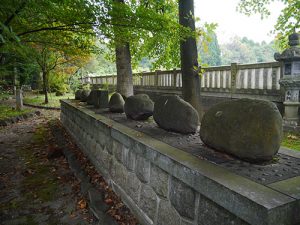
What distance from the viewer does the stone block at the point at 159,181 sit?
2.31m

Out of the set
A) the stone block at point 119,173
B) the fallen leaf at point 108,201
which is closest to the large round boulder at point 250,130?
the stone block at point 119,173

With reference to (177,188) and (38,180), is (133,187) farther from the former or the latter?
(38,180)

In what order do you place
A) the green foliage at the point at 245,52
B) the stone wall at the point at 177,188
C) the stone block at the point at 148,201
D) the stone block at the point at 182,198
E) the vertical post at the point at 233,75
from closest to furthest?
the stone wall at the point at 177,188, the stone block at the point at 182,198, the stone block at the point at 148,201, the vertical post at the point at 233,75, the green foliage at the point at 245,52

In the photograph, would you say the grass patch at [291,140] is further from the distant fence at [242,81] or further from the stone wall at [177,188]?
the stone wall at [177,188]

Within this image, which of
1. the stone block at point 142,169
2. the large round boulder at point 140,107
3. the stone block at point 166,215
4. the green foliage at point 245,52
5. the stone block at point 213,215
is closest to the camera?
the stone block at point 213,215

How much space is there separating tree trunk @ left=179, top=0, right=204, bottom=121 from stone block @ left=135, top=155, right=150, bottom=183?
114 inches

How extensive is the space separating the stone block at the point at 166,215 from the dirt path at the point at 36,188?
3.93 ft

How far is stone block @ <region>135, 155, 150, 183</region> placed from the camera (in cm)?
267

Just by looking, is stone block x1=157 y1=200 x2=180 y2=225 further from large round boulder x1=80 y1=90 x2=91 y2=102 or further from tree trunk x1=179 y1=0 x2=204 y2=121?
large round boulder x1=80 y1=90 x2=91 y2=102

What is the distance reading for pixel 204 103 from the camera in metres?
8.52

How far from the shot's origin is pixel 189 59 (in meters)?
5.32

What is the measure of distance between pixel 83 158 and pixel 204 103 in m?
4.78

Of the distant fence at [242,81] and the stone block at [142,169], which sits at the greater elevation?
the distant fence at [242,81]

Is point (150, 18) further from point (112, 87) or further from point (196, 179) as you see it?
point (112, 87)
